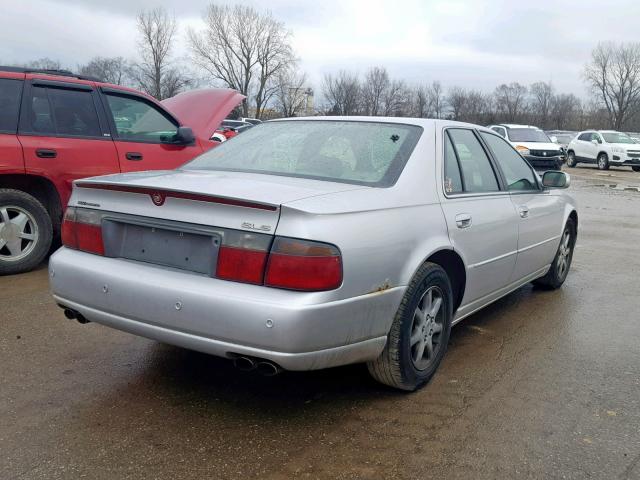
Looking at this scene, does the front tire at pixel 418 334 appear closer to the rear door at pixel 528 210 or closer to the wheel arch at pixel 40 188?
the rear door at pixel 528 210

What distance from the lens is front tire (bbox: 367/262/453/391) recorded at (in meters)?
3.00

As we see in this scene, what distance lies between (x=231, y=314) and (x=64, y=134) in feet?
12.7

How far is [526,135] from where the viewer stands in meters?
20.8

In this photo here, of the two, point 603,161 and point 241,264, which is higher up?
point 241,264

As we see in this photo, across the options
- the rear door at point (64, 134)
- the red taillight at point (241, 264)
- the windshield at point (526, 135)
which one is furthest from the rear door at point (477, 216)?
the windshield at point (526, 135)

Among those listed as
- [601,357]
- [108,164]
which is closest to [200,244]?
[601,357]

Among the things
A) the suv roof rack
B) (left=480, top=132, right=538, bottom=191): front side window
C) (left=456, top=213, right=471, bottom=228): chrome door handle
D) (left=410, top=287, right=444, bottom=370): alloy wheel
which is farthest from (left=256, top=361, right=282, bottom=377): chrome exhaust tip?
the suv roof rack

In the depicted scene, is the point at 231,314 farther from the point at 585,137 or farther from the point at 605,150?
the point at 585,137

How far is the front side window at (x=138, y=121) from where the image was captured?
6.05m

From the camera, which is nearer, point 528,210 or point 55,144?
point 528,210

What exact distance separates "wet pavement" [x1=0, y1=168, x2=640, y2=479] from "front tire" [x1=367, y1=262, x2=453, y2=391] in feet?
0.45

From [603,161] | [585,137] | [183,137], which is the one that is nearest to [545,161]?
[603,161]

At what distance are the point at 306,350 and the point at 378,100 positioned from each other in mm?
71763

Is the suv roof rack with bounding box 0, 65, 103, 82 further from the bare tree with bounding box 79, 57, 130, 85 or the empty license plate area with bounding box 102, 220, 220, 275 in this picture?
the bare tree with bounding box 79, 57, 130, 85
